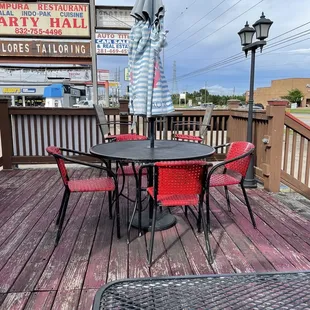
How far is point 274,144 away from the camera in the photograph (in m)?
3.76

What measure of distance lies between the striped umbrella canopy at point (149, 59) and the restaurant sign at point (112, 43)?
13.0 ft

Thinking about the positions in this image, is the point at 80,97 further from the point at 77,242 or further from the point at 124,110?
the point at 77,242

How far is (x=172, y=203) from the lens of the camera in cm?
218

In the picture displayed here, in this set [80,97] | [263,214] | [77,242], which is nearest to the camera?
[77,242]

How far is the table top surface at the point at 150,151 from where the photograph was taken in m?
2.30

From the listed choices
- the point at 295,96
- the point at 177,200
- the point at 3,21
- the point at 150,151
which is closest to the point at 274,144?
the point at 150,151

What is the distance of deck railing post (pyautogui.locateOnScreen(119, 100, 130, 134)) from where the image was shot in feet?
16.6

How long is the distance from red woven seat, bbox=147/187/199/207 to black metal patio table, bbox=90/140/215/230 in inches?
11.4

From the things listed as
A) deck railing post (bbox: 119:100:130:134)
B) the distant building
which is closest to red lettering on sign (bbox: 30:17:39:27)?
deck railing post (bbox: 119:100:130:134)

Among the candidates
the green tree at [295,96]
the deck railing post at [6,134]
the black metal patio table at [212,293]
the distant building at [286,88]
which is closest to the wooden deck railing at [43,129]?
the deck railing post at [6,134]

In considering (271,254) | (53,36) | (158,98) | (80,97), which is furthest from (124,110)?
(80,97)

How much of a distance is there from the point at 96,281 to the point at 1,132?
12.4 feet

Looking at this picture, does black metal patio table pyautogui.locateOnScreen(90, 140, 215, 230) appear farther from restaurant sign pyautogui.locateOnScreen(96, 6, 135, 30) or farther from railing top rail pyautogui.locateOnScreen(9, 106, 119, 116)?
restaurant sign pyautogui.locateOnScreen(96, 6, 135, 30)

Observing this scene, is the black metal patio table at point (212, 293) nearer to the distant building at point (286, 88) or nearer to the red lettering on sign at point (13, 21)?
the red lettering on sign at point (13, 21)
